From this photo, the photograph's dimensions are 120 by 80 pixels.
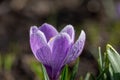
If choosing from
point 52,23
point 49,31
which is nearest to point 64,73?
point 49,31

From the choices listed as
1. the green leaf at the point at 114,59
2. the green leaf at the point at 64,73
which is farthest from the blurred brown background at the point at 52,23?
the green leaf at the point at 114,59

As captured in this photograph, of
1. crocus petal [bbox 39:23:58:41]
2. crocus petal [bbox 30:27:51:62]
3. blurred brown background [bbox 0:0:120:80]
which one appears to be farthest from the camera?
blurred brown background [bbox 0:0:120:80]

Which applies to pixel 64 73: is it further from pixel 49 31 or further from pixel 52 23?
pixel 52 23

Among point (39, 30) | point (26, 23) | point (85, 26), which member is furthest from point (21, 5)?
point (39, 30)

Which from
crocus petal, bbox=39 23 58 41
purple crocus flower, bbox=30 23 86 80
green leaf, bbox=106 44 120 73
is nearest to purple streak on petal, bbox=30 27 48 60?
purple crocus flower, bbox=30 23 86 80

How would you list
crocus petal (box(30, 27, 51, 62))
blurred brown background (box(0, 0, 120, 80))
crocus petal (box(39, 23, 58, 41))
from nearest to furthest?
crocus petal (box(30, 27, 51, 62)) < crocus petal (box(39, 23, 58, 41)) < blurred brown background (box(0, 0, 120, 80))

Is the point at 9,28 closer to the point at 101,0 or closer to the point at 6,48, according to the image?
the point at 6,48

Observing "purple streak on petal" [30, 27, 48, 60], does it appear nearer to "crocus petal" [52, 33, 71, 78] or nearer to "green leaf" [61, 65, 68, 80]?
"crocus petal" [52, 33, 71, 78]

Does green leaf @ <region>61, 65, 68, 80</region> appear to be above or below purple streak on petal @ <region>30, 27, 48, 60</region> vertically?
below
